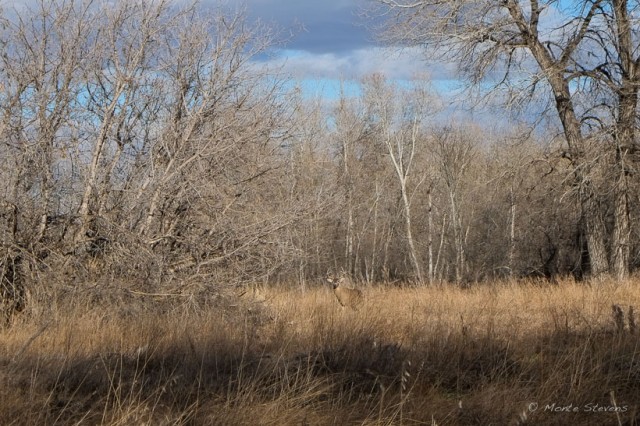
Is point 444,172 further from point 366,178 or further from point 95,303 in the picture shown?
point 95,303

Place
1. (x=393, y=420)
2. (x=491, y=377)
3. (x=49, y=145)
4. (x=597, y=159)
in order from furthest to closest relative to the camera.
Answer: (x=597, y=159) < (x=49, y=145) < (x=491, y=377) < (x=393, y=420)

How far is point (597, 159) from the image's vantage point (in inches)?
525

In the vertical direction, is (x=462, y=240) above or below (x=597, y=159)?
below

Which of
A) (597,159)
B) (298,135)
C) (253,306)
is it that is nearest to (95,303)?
(253,306)

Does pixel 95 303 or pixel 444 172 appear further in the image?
pixel 444 172

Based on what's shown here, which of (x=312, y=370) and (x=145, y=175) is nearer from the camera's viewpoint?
(x=312, y=370)

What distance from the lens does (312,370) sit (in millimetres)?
4883

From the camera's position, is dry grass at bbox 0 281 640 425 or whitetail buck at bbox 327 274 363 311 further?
whitetail buck at bbox 327 274 363 311

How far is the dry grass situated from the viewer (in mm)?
4098

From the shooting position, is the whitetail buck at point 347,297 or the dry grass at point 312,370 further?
the whitetail buck at point 347,297

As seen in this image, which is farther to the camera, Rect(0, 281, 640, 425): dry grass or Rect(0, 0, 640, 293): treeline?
Rect(0, 0, 640, 293): treeline

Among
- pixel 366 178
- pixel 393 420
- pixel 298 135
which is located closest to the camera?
pixel 393 420

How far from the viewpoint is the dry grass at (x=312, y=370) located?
410 centimetres

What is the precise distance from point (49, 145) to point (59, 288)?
184 centimetres
